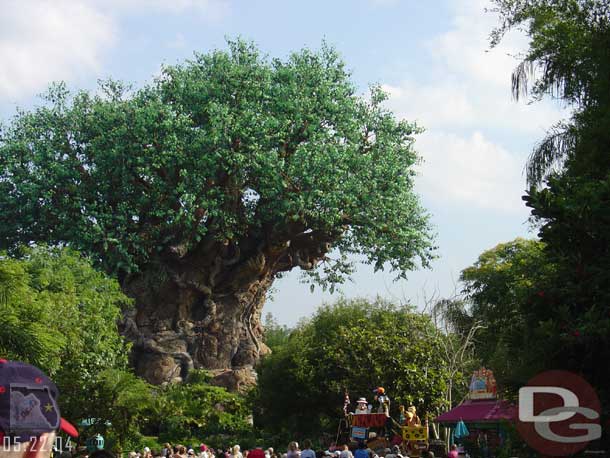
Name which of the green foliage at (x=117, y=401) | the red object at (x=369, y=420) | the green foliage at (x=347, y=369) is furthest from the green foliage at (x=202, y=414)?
the red object at (x=369, y=420)

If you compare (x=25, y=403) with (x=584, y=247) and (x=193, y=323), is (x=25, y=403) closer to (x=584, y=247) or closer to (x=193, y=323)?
(x=584, y=247)

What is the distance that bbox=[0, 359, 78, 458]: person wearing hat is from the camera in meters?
2.40

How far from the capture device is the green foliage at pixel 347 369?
29672 millimetres

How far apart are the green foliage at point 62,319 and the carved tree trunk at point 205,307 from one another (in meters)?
7.11

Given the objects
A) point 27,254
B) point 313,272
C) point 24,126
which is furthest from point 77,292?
point 313,272

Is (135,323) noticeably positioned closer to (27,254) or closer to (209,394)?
(209,394)

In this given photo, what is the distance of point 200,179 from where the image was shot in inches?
1329

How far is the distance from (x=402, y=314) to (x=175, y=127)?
10840 mm

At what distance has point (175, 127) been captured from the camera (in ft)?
110

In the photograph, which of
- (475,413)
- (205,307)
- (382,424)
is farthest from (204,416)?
(382,424)

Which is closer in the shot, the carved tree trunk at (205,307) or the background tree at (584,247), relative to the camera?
the background tree at (584,247)

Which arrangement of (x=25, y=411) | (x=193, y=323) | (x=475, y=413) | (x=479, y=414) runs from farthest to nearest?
(x=193, y=323) < (x=475, y=413) < (x=479, y=414) < (x=25, y=411)

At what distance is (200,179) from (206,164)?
62 cm

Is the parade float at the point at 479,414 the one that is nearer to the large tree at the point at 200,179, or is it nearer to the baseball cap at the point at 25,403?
the large tree at the point at 200,179
